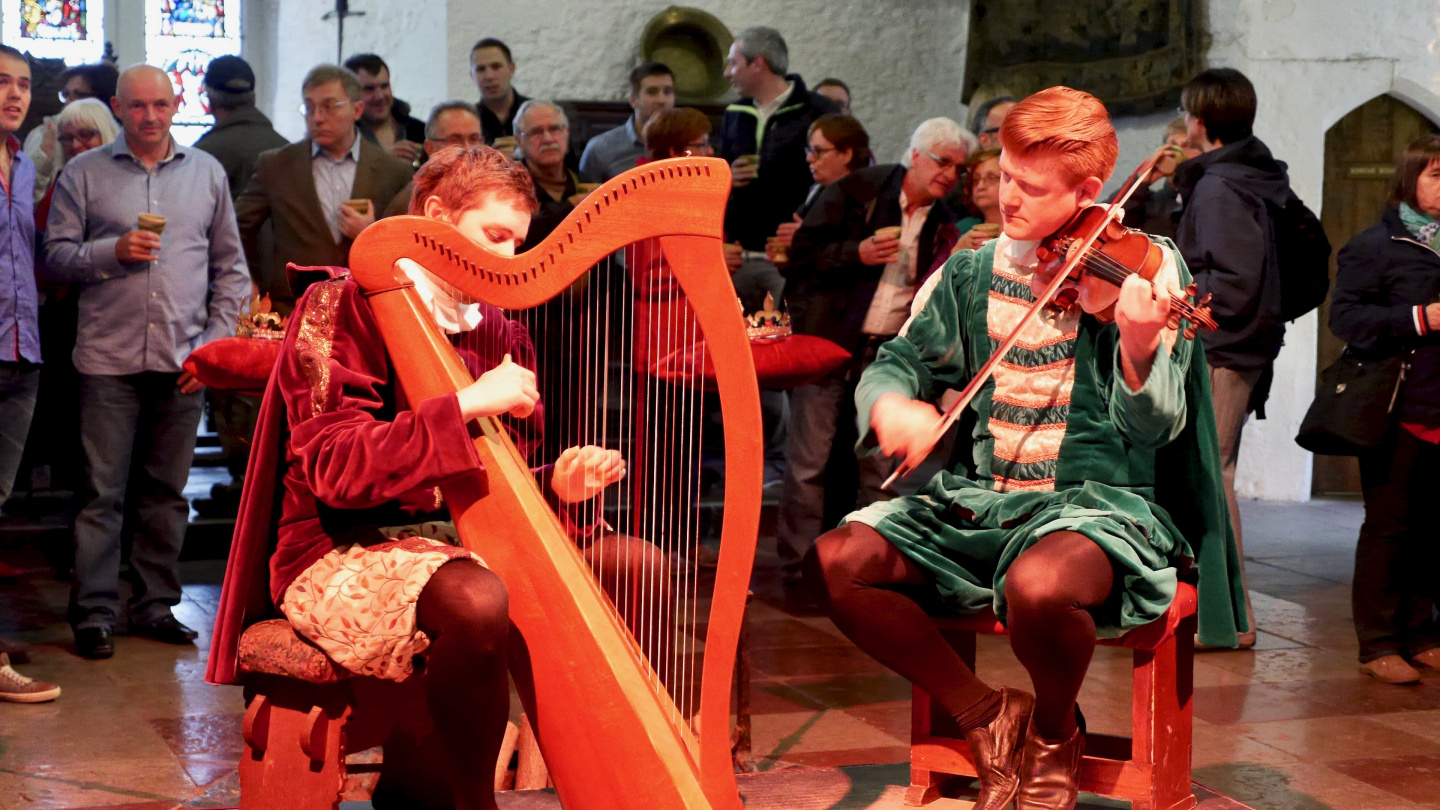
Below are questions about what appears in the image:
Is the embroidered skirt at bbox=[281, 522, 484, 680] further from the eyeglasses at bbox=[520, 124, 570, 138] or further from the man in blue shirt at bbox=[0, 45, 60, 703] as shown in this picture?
the eyeglasses at bbox=[520, 124, 570, 138]

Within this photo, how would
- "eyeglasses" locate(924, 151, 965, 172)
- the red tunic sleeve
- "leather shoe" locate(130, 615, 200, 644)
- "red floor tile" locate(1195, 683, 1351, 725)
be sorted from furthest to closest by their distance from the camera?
"eyeglasses" locate(924, 151, 965, 172) < "leather shoe" locate(130, 615, 200, 644) < "red floor tile" locate(1195, 683, 1351, 725) < the red tunic sleeve

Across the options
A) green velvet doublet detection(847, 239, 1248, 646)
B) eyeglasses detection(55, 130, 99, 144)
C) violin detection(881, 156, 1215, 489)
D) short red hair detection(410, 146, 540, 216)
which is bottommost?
green velvet doublet detection(847, 239, 1248, 646)

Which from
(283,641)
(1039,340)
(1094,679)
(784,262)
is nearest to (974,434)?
(1039,340)

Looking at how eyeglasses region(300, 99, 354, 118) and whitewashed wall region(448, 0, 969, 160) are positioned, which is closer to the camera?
eyeglasses region(300, 99, 354, 118)

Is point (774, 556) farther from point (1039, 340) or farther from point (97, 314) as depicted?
point (1039, 340)

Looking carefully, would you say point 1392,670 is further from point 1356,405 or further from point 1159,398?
point 1159,398

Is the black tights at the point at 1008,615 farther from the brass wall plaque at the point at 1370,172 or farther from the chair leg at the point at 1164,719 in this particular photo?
the brass wall plaque at the point at 1370,172

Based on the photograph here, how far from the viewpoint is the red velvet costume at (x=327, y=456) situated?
2289mm

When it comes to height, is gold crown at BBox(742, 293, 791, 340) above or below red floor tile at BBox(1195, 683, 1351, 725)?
above

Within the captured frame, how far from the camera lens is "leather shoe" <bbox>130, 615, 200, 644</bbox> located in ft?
15.2

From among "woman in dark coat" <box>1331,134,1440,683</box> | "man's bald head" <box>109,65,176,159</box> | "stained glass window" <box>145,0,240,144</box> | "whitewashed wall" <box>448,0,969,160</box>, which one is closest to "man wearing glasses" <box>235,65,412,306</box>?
"man's bald head" <box>109,65,176,159</box>

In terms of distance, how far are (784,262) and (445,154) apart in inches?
114

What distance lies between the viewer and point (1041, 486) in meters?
2.72

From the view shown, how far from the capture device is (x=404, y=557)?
2414mm
